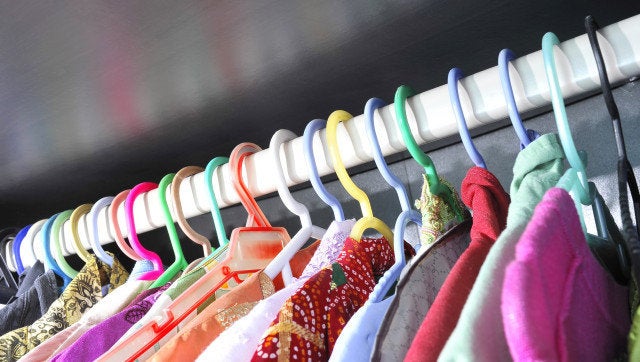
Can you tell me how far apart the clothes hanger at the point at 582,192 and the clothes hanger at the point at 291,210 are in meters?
0.28

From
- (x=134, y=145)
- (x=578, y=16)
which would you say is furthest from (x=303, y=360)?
(x=134, y=145)

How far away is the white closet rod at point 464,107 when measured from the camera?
1.73 feet

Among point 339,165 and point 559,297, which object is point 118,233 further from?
point 559,297

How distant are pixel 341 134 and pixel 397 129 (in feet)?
0.20

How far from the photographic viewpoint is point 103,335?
625 millimetres

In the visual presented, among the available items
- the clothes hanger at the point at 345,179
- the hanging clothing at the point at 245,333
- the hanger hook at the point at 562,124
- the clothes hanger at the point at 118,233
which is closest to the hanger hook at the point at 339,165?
the clothes hanger at the point at 345,179

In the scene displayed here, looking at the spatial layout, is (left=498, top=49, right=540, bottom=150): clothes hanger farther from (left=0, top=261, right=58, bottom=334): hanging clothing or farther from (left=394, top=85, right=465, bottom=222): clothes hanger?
(left=0, top=261, right=58, bottom=334): hanging clothing

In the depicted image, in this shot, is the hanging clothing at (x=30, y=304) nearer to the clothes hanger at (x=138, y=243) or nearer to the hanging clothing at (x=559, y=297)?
the clothes hanger at (x=138, y=243)

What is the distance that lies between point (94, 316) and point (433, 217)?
39 cm

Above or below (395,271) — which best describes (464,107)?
above

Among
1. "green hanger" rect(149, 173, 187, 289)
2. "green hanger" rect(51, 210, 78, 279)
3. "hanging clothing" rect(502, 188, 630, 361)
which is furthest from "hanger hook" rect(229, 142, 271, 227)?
"hanging clothing" rect(502, 188, 630, 361)

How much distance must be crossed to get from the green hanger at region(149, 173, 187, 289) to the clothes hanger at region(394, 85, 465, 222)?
0.32 m

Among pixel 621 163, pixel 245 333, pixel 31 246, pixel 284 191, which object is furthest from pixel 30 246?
pixel 621 163

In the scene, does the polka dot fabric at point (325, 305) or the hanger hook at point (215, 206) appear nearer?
the polka dot fabric at point (325, 305)
